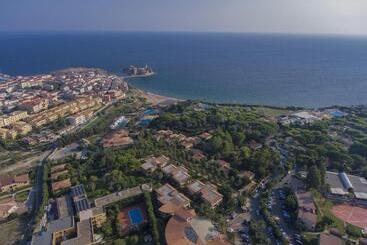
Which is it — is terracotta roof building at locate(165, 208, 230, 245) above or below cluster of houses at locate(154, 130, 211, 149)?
above

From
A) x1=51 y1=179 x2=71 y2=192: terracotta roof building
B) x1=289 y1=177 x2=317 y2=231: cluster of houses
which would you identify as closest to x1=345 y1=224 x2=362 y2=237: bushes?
x1=289 y1=177 x2=317 y2=231: cluster of houses

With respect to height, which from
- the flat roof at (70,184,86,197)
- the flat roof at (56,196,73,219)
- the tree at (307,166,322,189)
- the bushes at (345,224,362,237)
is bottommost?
the flat roof at (56,196,73,219)

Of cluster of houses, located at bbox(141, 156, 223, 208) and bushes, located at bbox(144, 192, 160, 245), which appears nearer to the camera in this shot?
bushes, located at bbox(144, 192, 160, 245)

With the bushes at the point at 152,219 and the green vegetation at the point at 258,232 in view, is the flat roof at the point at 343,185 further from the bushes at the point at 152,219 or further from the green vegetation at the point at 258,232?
the bushes at the point at 152,219

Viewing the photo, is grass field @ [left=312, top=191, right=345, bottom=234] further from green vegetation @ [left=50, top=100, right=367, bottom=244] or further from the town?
the town

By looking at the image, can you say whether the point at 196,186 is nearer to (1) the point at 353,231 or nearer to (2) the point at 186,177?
(2) the point at 186,177

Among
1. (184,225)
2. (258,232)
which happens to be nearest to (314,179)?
(258,232)
